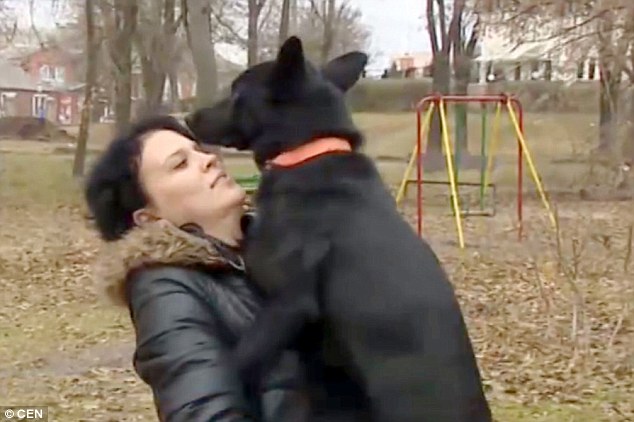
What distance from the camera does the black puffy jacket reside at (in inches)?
78.0

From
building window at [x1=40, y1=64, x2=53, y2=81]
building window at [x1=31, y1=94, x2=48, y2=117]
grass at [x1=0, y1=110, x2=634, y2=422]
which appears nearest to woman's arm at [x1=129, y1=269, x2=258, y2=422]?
grass at [x1=0, y1=110, x2=634, y2=422]

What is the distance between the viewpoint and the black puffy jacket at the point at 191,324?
198 cm

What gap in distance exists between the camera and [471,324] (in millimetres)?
10094

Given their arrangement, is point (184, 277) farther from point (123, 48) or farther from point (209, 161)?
point (123, 48)

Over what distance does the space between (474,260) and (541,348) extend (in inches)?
232

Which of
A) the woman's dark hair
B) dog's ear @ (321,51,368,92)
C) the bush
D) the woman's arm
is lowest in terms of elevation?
the bush

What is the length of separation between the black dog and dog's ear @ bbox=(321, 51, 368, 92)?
0.05 metres

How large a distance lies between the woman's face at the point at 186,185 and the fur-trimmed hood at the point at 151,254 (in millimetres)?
49

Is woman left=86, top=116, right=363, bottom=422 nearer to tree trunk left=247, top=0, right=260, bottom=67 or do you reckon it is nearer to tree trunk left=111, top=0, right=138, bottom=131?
tree trunk left=111, top=0, right=138, bottom=131

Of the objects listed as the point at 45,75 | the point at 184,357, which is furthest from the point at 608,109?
the point at 45,75

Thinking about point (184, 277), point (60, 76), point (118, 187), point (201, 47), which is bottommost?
point (60, 76)

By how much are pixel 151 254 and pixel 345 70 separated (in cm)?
59

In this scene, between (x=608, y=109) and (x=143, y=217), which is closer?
(x=143, y=217)

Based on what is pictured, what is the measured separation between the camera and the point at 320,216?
2.14 meters
